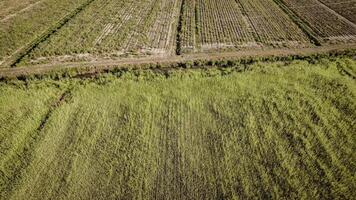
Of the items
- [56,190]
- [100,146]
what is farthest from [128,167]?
[56,190]

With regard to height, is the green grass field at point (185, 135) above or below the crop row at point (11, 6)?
below

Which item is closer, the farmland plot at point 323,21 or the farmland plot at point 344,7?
the farmland plot at point 323,21

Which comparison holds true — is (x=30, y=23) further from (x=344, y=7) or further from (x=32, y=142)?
(x=344, y=7)

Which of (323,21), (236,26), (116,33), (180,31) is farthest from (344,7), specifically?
(116,33)

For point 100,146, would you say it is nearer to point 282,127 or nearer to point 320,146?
point 282,127

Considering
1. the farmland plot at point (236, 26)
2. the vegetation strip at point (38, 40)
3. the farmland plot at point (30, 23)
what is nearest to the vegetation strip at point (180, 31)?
the farmland plot at point (236, 26)

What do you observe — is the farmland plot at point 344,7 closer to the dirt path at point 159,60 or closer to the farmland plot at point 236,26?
the farmland plot at point 236,26

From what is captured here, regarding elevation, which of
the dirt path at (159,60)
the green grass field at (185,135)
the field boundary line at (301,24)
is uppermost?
the field boundary line at (301,24)

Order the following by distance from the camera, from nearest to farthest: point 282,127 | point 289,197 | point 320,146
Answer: point 289,197 → point 320,146 → point 282,127
